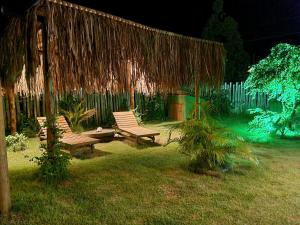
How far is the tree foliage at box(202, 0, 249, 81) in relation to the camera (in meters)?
15.2

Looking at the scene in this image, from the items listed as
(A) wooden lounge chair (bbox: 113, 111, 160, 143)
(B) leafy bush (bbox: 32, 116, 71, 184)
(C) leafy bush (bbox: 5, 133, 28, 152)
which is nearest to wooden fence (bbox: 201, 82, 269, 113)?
(A) wooden lounge chair (bbox: 113, 111, 160, 143)

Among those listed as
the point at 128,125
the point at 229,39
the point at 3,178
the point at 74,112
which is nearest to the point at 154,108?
the point at 128,125

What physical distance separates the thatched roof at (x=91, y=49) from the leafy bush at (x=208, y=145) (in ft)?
5.13

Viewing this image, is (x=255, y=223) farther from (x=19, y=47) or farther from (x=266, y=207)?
(x=19, y=47)

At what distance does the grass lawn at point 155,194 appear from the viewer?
154 inches

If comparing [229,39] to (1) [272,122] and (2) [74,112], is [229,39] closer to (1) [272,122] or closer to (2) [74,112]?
(1) [272,122]

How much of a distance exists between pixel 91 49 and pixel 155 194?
2.68 m

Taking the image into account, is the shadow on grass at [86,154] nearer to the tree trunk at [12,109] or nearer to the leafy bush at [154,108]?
the tree trunk at [12,109]

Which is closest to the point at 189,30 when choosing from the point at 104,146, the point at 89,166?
the point at 104,146

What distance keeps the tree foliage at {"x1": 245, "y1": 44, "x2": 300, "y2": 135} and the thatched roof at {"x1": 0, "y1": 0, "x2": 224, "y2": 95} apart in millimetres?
3331

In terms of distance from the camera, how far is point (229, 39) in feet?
49.8

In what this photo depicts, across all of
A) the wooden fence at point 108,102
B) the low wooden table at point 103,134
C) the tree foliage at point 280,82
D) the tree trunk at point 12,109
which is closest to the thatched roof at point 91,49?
the wooden fence at point 108,102

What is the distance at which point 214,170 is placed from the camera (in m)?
5.71

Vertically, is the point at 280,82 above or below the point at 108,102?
above
